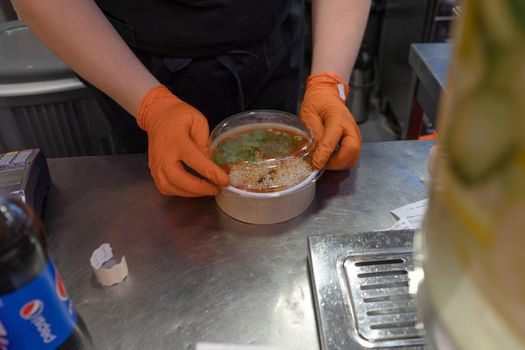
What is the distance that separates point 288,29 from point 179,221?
0.70 metres

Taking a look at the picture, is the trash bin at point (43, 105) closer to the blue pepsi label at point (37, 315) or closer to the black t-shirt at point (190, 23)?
the black t-shirt at point (190, 23)

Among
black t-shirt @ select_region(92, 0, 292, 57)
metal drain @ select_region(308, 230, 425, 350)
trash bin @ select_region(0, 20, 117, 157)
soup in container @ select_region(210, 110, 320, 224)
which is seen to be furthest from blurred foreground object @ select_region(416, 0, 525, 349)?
trash bin @ select_region(0, 20, 117, 157)

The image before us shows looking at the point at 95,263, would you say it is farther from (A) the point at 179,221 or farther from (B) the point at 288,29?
(B) the point at 288,29

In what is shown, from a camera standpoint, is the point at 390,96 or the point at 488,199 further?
the point at 390,96

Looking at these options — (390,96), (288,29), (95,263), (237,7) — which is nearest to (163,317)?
(95,263)

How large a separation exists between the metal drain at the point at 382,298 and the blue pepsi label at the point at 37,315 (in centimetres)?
41

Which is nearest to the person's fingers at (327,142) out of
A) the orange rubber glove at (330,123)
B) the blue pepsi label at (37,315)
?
the orange rubber glove at (330,123)

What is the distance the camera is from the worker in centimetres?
97

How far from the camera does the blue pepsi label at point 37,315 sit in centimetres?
57

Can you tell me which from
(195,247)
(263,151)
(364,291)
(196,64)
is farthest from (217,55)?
(364,291)

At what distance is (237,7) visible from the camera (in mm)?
1124

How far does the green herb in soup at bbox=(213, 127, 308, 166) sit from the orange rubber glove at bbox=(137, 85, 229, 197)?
4cm

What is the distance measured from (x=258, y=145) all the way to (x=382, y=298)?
1.27 feet

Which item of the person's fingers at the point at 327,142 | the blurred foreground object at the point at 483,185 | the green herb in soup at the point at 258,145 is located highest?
the blurred foreground object at the point at 483,185
